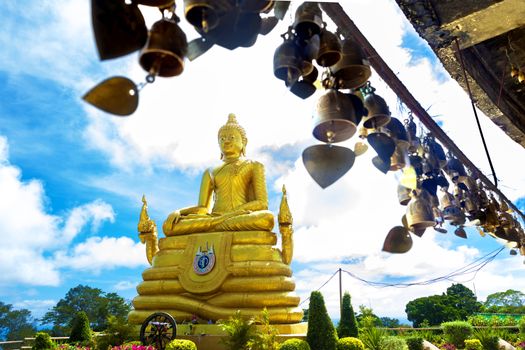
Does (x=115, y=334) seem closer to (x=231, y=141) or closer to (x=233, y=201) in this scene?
(x=233, y=201)

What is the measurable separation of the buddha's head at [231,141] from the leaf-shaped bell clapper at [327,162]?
10469 millimetres

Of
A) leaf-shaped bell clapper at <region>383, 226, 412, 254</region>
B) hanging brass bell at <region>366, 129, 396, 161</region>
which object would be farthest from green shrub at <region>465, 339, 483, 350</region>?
hanging brass bell at <region>366, 129, 396, 161</region>

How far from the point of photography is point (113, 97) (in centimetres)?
139

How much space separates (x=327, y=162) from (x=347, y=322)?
871cm

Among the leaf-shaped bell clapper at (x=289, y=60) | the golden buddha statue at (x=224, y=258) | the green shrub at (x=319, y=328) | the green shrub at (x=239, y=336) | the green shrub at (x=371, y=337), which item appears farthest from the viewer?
the golden buddha statue at (x=224, y=258)

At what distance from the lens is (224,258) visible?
33.7 feet

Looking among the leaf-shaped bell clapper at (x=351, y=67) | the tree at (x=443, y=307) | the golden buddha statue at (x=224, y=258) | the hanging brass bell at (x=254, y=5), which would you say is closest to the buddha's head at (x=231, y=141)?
the golden buddha statue at (x=224, y=258)

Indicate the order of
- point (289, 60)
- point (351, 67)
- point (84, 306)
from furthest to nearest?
1. point (84, 306)
2. point (351, 67)
3. point (289, 60)

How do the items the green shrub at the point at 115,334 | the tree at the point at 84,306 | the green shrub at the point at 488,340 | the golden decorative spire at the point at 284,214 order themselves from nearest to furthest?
the green shrub at the point at 115,334 → the golden decorative spire at the point at 284,214 → the green shrub at the point at 488,340 → the tree at the point at 84,306

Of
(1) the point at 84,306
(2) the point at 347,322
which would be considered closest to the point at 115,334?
(2) the point at 347,322

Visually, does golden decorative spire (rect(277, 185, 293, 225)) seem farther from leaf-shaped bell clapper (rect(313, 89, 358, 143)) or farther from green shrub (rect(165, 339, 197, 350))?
leaf-shaped bell clapper (rect(313, 89, 358, 143))

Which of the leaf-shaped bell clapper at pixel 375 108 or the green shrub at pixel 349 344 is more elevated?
the leaf-shaped bell clapper at pixel 375 108

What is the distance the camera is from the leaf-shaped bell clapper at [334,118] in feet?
7.08

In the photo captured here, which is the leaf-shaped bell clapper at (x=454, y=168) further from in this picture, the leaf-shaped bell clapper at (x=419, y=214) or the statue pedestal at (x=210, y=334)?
the statue pedestal at (x=210, y=334)
